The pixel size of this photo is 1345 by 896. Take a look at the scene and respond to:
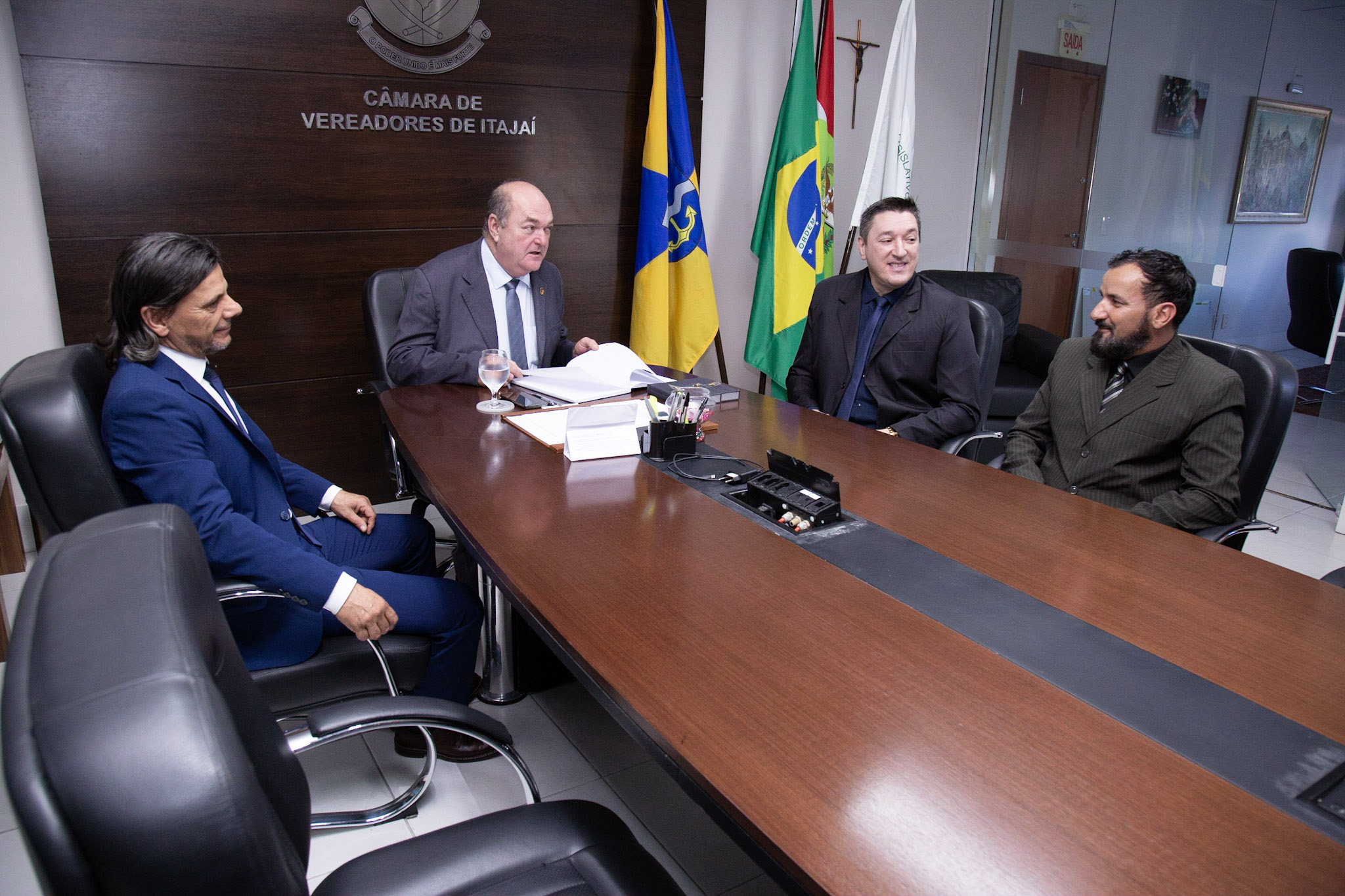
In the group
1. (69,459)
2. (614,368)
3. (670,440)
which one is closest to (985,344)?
(614,368)

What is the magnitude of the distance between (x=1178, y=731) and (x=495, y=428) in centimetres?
171

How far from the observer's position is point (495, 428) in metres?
2.29

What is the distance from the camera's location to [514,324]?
123 inches

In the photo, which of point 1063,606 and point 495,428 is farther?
point 495,428

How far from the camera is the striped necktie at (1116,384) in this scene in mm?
2275

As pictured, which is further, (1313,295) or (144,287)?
(1313,295)

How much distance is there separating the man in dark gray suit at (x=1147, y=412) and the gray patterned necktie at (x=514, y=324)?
172cm

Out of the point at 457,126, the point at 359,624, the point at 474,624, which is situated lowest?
the point at 474,624

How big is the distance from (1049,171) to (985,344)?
3.05m

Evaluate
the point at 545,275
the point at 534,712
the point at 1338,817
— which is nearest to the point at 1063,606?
the point at 1338,817

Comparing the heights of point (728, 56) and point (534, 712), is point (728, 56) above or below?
above

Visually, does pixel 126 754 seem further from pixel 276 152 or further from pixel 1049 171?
pixel 1049 171

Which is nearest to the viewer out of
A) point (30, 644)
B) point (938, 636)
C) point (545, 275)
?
point (30, 644)

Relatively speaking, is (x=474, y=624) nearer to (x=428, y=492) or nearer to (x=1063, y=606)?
(x=428, y=492)
